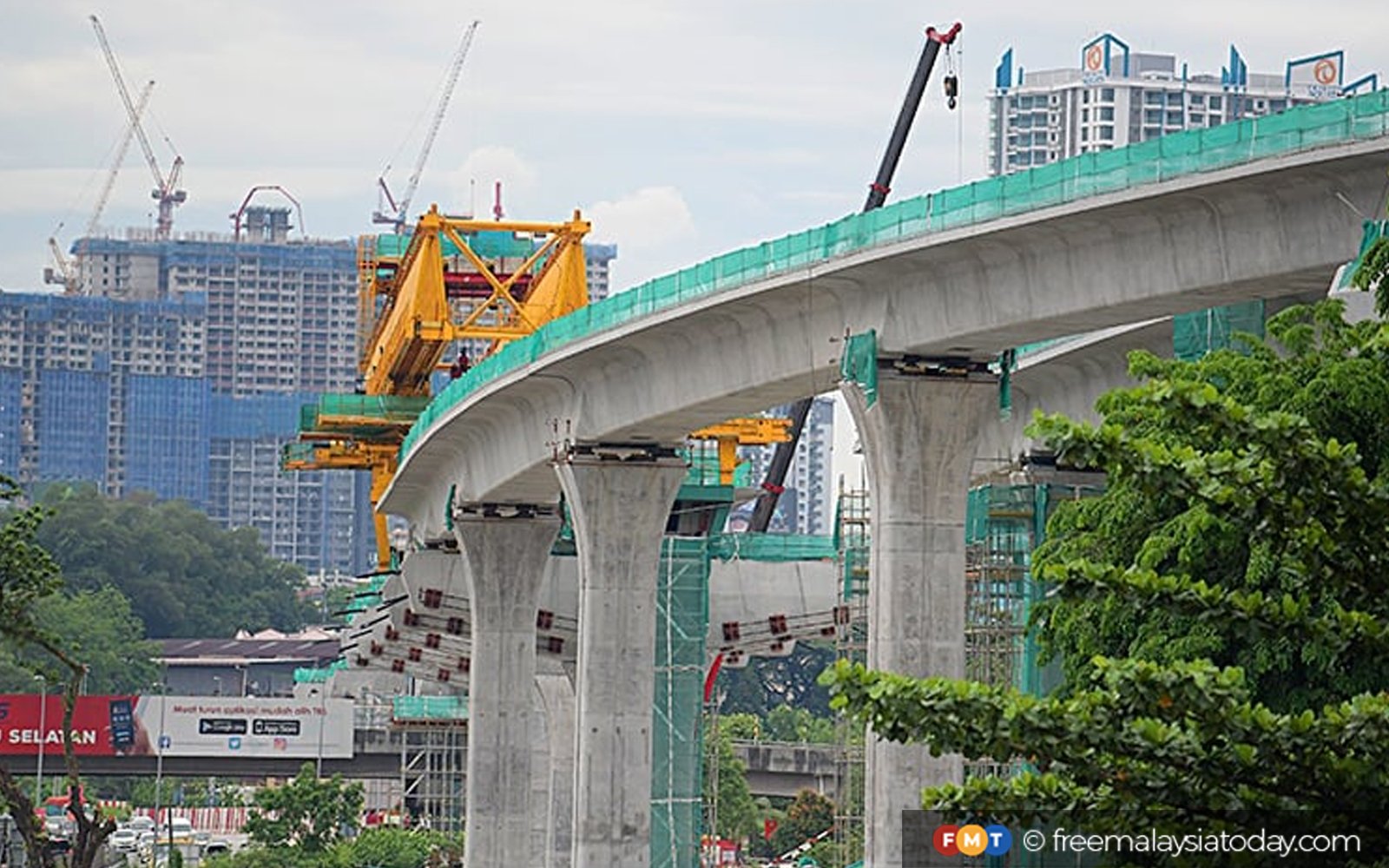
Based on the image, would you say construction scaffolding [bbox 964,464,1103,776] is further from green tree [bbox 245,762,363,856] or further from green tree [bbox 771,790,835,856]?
green tree [bbox 771,790,835,856]

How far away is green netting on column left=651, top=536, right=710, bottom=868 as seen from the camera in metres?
63.3

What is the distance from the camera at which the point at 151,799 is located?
138250mm

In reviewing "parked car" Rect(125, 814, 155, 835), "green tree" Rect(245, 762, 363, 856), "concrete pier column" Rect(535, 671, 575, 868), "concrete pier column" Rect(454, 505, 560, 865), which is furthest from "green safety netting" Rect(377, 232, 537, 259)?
"parked car" Rect(125, 814, 155, 835)

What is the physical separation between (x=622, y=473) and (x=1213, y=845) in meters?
36.7

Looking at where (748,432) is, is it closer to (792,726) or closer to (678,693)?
(678,693)

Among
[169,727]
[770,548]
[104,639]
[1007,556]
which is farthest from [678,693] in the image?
[104,639]

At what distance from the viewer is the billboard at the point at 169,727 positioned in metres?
106

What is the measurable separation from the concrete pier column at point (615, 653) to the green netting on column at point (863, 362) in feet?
40.7

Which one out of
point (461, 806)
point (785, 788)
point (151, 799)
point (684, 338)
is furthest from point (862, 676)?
point (151, 799)

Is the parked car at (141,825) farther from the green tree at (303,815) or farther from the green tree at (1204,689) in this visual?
the green tree at (1204,689)

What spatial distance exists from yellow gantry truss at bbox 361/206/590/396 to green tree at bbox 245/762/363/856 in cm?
2772

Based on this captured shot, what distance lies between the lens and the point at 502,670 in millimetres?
68500

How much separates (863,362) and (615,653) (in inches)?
565

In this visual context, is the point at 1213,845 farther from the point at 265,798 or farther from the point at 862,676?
the point at 265,798
